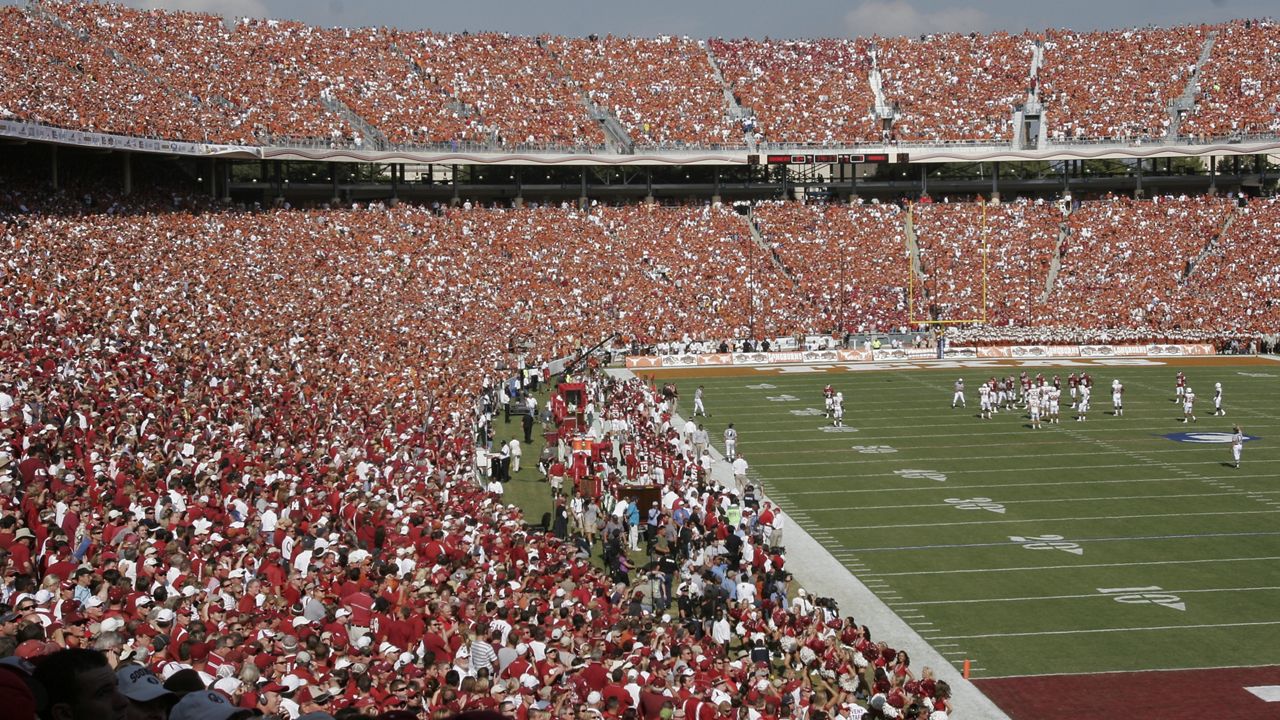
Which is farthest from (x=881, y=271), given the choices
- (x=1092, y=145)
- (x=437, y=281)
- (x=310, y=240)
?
(x=310, y=240)

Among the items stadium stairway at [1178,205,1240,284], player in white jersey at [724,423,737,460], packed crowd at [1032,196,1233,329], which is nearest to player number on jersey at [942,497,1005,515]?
player in white jersey at [724,423,737,460]

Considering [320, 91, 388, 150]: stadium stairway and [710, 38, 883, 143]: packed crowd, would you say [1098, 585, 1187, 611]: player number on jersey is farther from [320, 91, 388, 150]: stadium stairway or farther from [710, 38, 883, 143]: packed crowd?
[710, 38, 883, 143]: packed crowd

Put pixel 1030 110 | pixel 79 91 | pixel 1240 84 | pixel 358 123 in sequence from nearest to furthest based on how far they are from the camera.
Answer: pixel 79 91, pixel 358 123, pixel 1240 84, pixel 1030 110

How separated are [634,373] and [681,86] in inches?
912

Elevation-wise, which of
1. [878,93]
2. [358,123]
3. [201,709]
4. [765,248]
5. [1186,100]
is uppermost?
[878,93]

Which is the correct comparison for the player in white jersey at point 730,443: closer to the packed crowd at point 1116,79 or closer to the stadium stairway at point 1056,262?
the stadium stairway at point 1056,262

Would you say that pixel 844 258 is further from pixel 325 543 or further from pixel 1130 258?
pixel 325 543

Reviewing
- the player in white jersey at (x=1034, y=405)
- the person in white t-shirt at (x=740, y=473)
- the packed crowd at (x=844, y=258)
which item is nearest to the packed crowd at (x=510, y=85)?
the packed crowd at (x=844, y=258)

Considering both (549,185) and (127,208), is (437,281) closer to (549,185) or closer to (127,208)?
(127,208)

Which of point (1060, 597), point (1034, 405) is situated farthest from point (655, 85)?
point (1060, 597)

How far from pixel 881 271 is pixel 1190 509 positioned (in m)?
28.5

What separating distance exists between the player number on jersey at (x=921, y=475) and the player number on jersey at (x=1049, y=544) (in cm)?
411

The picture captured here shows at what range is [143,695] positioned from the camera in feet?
11.5

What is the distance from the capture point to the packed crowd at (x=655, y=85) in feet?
179
